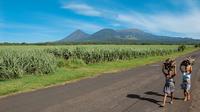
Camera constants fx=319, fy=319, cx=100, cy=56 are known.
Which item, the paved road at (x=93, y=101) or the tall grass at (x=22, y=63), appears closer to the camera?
the paved road at (x=93, y=101)

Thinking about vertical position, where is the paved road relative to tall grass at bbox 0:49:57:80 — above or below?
below

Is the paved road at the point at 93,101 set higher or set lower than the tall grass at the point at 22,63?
lower

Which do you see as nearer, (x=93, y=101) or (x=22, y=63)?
(x=93, y=101)

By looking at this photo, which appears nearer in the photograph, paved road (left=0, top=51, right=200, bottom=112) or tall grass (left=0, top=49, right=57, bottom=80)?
paved road (left=0, top=51, right=200, bottom=112)

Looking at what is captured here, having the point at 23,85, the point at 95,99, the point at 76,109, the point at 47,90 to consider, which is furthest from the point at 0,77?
the point at 76,109

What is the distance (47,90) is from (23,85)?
196 centimetres

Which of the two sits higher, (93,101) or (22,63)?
(22,63)

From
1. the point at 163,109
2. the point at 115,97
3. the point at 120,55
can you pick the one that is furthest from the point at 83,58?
the point at 163,109

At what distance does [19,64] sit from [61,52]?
43.5 ft

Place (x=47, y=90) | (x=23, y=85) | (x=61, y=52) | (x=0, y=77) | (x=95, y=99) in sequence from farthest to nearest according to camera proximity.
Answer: (x=61, y=52), (x=0, y=77), (x=23, y=85), (x=47, y=90), (x=95, y=99)

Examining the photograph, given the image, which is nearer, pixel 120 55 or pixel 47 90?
pixel 47 90

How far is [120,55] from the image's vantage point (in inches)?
1619

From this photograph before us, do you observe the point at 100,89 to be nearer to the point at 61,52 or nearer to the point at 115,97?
the point at 115,97

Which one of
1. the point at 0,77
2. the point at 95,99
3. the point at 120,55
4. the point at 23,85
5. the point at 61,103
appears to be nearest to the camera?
the point at 61,103
